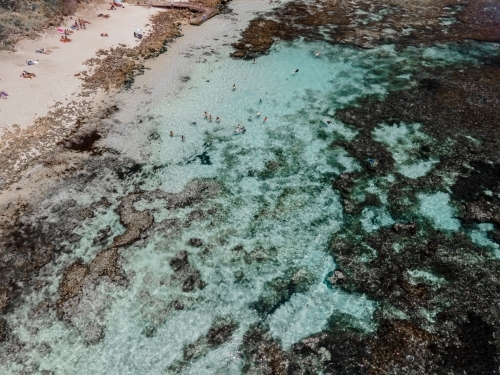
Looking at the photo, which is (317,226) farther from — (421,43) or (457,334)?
(421,43)

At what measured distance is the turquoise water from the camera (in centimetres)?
1580

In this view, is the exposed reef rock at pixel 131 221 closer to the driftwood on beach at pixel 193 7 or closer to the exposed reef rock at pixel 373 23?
the exposed reef rock at pixel 373 23

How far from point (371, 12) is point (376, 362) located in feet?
128

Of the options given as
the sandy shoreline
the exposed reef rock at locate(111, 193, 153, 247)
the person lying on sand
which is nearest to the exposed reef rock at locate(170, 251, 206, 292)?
the exposed reef rock at locate(111, 193, 153, 247)

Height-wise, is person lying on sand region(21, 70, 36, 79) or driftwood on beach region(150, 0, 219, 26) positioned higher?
driftwood on beach region(150, 0, 219, 26)

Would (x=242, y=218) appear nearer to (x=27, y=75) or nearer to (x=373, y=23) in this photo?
(x=27, y=75)

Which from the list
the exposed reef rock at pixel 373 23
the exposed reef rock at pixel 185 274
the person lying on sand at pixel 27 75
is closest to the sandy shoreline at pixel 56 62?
the person lying on sand at pixel 27 75

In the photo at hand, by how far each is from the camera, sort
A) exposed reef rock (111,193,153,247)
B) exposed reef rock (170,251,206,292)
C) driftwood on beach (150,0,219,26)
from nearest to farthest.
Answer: exposed reef rock (170,251,206,292)
exposed reef rock (111,193,153,247)
driftwood on beach (150,0,219,26)

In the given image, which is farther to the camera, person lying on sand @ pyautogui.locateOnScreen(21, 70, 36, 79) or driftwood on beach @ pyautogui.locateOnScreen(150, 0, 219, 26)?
driftwood on beach @ pyautogui.locateOnScreen(150, 0, 219, 26)

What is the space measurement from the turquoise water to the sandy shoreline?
802 cm

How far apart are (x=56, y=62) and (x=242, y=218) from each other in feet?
74.1

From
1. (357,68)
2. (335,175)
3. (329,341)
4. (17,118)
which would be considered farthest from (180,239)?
(357,68)

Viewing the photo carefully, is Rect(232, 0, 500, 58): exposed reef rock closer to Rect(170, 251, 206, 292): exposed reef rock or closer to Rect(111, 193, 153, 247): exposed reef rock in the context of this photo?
Rect(111, 193, 153, 247): exposed reef rock

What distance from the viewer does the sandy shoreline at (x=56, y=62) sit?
2619 cm
